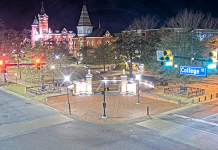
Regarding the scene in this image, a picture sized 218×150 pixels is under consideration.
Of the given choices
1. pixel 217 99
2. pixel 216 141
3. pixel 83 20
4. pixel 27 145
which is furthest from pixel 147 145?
pixel 83 20

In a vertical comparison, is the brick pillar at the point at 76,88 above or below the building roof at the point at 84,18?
below

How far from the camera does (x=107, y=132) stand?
16203 millimetres

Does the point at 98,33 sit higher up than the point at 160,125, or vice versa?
the point at 98,33

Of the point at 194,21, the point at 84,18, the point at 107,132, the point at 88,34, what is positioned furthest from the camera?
the point at 88,34

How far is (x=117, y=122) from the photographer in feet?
60.3

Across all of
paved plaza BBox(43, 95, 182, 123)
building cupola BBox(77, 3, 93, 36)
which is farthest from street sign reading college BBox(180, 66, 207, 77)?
building cupola BBox(77, 3, 93, 36)

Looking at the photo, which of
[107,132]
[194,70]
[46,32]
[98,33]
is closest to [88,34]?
[98,33]

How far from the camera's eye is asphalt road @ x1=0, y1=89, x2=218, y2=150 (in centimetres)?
1382

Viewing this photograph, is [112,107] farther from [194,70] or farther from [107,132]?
[194,70]

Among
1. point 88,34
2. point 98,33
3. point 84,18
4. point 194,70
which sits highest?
point 84,18

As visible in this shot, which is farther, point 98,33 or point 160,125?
point 98,33

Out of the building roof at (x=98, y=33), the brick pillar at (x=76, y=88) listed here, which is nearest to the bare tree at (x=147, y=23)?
the building roof at (x=98, y=33)

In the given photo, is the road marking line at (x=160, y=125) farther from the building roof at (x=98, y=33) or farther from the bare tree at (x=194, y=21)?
the building roof at (x=98, y=33)

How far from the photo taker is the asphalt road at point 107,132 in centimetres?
1382
